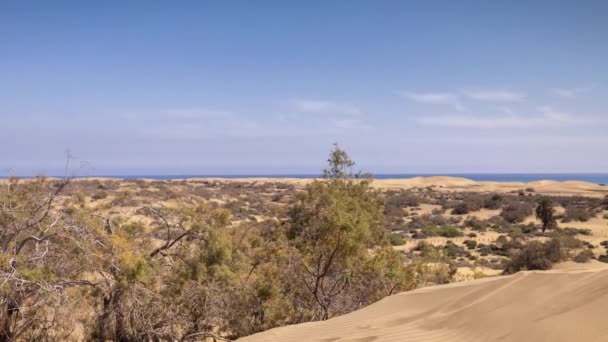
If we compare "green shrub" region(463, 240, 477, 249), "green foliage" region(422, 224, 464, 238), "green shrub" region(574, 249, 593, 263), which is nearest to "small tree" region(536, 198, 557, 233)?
"green foliage" region(422, 224, 464, 238)

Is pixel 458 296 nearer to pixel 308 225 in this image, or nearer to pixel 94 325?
pixel 308 225

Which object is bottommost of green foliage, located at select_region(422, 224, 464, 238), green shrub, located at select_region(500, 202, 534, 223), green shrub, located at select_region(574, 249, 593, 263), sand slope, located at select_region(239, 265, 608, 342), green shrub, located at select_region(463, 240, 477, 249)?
green shrub, located at select_region(463, 240, 477, 249)

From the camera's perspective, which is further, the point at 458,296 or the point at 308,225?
the point at 308,225

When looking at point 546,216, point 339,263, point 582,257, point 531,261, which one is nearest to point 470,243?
point 582,257

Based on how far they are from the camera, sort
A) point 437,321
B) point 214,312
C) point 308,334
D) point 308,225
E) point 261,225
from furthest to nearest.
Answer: point 261,225
point 308,225
point 214,312
point 308,334
point 437,321

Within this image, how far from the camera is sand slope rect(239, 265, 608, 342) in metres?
4.06

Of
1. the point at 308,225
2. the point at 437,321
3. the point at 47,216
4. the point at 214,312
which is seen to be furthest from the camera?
the point at 308,225

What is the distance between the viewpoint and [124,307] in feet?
25.5

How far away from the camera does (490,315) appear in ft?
16.0

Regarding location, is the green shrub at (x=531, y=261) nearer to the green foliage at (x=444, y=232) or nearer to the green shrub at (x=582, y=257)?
the green shrub at (x=582, y=257)

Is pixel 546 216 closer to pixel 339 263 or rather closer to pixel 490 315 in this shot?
pixel 339 263

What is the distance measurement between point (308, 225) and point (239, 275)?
100 inches

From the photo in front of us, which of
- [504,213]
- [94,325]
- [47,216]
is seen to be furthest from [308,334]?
[504,213]

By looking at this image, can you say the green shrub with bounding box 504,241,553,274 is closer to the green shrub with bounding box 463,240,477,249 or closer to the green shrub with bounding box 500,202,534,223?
the green shrub with bounding box 463,240,477,249
